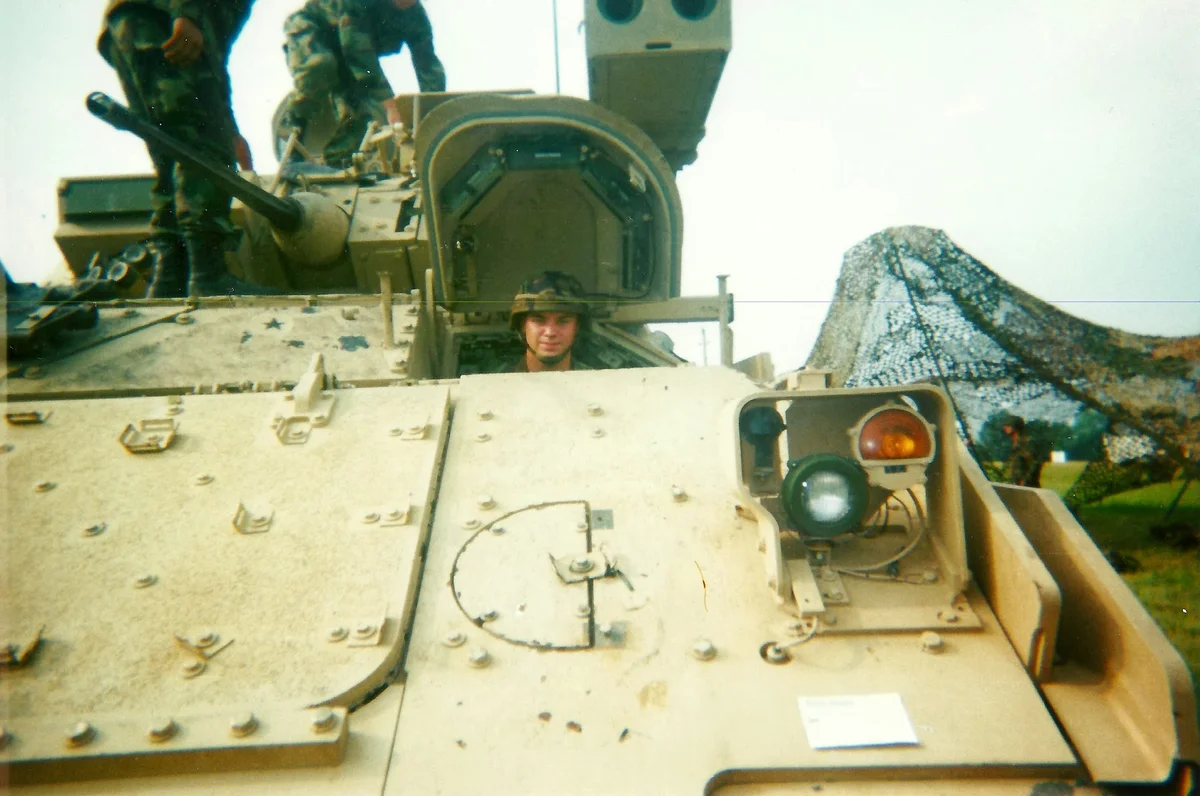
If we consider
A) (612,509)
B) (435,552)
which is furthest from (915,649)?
(435,552)

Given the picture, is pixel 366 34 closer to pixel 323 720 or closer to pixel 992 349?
pixel 992 349

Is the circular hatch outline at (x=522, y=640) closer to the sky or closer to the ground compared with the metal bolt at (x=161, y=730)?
closer to the sky

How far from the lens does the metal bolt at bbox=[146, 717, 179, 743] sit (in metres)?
1.52

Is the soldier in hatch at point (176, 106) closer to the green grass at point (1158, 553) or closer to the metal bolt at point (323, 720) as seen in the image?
the metal bolt at point (323, 720)

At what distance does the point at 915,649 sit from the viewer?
1.72 metres

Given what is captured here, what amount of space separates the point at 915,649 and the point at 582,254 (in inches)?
107

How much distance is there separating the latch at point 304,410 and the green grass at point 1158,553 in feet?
13.5

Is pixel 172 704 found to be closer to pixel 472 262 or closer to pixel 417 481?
pixel 417 481

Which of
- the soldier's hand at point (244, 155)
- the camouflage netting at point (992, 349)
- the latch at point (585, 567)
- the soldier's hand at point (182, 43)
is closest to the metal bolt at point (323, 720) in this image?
the latch at point (585, 567)

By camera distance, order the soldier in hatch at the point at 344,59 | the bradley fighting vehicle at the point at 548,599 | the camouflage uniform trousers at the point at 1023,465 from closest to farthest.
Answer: the bradley fighting vehicle at the point at 548,599 → the camouflage uniform trousers at the point at 1023,465 → the soldier in hatch at the point at 344,59

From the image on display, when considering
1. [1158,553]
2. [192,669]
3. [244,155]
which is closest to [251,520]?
[192,669]

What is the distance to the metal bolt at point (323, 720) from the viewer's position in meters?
1.51

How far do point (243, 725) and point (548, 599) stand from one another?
2.14 feet

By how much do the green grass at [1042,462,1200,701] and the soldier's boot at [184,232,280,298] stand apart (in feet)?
16.5
